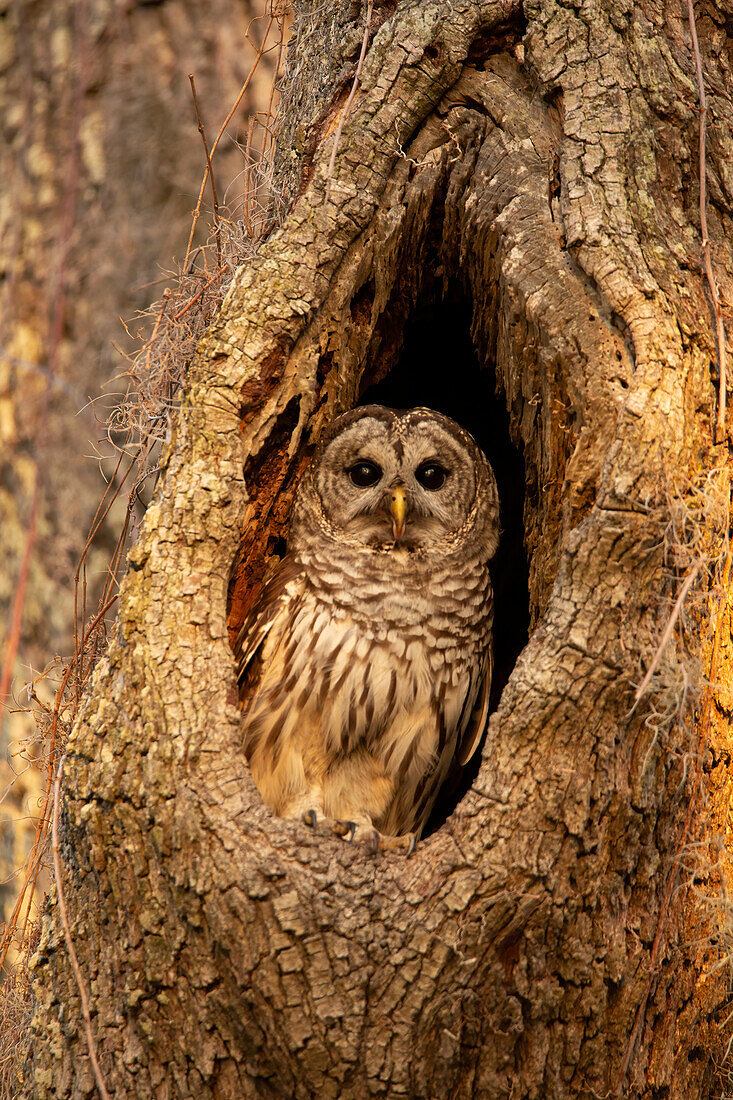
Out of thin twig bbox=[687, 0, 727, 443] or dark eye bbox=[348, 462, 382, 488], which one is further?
dark eye bbox=[348, 462, 382, 488]

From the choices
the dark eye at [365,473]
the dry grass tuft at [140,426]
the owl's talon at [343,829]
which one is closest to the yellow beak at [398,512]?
the dark eye at [365,473]

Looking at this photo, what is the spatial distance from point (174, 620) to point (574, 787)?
97 cm

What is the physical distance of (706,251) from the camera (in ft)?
7.89

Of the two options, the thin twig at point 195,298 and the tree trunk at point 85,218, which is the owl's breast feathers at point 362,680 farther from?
the tree trunk at point 85,218

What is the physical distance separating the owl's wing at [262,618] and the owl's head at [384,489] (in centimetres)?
18

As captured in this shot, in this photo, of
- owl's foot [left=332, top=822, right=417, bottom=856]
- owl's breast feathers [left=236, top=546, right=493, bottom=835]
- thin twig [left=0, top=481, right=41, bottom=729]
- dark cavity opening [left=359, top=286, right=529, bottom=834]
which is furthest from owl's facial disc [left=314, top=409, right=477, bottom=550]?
thin twig [left=0, top=481, right=41, bottom=729]

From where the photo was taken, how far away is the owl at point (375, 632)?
2725 millimetres

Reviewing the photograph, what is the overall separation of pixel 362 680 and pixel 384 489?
2.18ft

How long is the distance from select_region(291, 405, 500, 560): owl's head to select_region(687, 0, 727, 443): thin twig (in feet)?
3.33

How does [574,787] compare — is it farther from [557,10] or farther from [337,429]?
[557,10]

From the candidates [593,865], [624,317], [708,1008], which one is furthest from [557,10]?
[708,1008]

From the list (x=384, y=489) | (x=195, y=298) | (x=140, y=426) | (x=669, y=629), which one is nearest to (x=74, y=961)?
(x=140, y=426)

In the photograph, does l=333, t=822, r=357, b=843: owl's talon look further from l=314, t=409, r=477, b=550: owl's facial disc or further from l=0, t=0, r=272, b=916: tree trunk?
l=0, t=0, r=272, b=916: tree trunk

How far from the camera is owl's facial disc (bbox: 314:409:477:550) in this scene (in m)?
3.06
